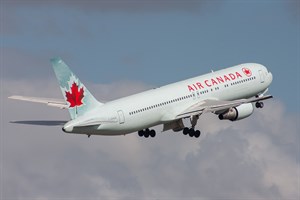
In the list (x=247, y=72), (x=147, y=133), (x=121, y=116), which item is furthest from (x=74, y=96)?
(x=247, y=72)

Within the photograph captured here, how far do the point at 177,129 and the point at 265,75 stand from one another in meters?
13.4

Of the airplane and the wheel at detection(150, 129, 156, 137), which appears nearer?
the airplane

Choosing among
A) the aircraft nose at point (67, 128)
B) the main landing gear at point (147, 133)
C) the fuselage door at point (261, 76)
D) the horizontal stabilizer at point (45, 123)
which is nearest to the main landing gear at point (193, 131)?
the main landing gear at point (147, 133)

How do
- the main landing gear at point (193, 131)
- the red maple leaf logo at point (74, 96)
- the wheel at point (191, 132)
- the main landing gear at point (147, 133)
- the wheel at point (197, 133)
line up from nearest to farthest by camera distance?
the red maple leaf logo at point (74, 96) < the main landing gear at point (193, 131) < the wheel at point (197, 133) < the wheel at point (191, 132) < the main landing gear at point (147, 133)

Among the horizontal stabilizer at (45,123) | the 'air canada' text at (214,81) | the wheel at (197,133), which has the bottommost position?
the wheel at (197,133)

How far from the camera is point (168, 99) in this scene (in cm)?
12625

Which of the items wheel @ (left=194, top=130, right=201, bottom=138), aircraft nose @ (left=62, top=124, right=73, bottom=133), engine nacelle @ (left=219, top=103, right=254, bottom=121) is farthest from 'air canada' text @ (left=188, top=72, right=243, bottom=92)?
aircraft nose @ (left=62, top=124, right=73, bottom=133)

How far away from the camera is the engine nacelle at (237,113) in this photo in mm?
131375

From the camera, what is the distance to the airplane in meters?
120

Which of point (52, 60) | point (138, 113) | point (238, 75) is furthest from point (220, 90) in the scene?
point (52, 60)

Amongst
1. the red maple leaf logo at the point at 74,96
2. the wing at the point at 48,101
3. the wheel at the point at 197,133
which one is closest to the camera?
the red maple leaf logo at the point at 74,96

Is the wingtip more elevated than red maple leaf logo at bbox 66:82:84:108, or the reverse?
the wingtip

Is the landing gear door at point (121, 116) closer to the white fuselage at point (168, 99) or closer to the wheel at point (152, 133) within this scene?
the white fuselage at point (168, 99)

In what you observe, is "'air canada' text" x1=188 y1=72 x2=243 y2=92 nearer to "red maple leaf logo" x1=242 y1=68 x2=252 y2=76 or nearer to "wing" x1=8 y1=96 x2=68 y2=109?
"red maple leaf logo" x1=242 y1=68 x2=252 y2=76
